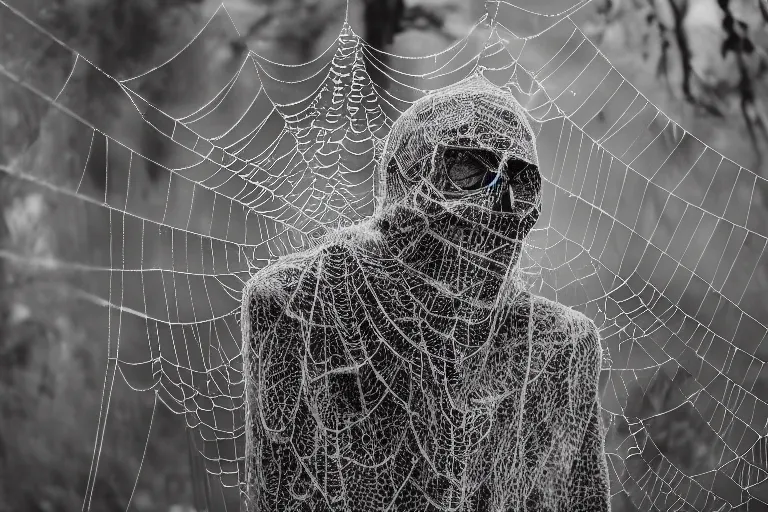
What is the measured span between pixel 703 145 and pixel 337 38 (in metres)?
0.56

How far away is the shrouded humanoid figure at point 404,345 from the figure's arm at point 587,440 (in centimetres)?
8

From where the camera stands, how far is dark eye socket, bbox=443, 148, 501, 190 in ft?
2.71

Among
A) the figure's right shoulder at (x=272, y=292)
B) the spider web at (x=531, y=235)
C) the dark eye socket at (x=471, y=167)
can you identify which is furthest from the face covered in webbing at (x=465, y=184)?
the spider web at (x=531, y=235)

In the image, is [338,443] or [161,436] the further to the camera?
[161,436]

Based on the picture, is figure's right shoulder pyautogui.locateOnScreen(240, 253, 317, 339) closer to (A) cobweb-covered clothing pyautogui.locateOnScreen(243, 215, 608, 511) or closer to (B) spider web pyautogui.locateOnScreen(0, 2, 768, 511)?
(A) cobweb-covered clothing pyautogui.locateOnScreen(243, 215, 608, 511)

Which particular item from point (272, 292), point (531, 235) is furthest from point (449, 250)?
point (531, 235)

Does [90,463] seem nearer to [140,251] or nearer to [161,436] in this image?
[161,436]

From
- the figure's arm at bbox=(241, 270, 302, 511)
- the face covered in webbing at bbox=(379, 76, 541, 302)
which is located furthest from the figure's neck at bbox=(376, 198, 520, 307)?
the figure's arm at bbox=(241, 270, 302, 511)

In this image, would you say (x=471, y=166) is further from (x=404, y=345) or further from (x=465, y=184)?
(x=404, y=345)

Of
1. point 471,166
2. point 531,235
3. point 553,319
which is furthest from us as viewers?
point 531,235

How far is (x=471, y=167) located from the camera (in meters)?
0.83

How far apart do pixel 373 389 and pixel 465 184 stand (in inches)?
9.0

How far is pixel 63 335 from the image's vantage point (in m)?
1.24

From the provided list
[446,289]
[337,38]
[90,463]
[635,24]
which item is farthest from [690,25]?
[90,463]
